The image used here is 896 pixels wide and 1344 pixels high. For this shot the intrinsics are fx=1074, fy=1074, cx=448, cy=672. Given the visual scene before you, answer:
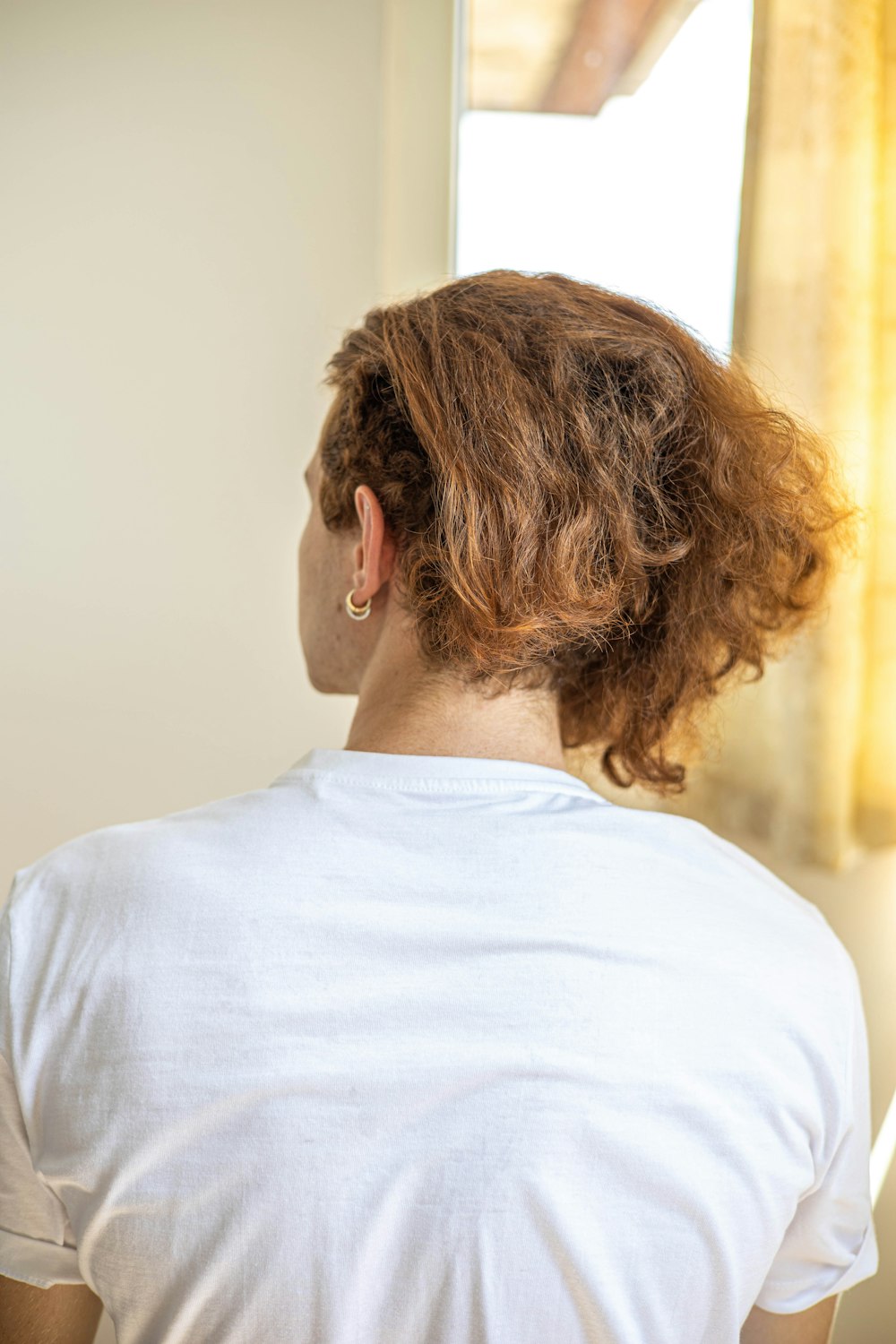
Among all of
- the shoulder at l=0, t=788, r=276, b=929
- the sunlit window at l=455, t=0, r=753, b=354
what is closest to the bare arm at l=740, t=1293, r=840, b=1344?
the shoulder at l=0, t=788, r=276, b=929

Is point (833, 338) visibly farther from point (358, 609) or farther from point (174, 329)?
point (174, 329)

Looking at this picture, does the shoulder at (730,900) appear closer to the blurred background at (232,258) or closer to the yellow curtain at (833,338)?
the yellow curtain at (833,338)

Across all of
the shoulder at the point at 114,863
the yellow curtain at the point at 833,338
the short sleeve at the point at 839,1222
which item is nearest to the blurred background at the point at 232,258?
the yellow curtain at the point at 833,338

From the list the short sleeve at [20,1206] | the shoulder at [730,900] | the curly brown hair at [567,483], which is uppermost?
the curly brown hair at [567,483]

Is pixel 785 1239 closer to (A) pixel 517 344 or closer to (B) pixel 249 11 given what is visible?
(A) pixel 517 344

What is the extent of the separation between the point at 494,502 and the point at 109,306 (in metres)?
1.39

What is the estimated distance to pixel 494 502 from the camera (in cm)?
78

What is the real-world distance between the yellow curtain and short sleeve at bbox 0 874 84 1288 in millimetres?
858

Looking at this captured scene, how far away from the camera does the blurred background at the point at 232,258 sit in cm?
177

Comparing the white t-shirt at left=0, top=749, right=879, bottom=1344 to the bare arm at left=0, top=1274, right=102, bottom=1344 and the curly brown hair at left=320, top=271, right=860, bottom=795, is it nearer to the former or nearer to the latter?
the bare arm at left=0, top=1274, right=102, bottom=1344

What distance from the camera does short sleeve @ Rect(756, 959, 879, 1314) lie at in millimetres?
776

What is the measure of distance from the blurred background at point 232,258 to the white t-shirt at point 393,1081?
889mm

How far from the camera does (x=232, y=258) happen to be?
6.30 feet

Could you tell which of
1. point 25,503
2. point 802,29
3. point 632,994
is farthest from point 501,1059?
point 25,503
